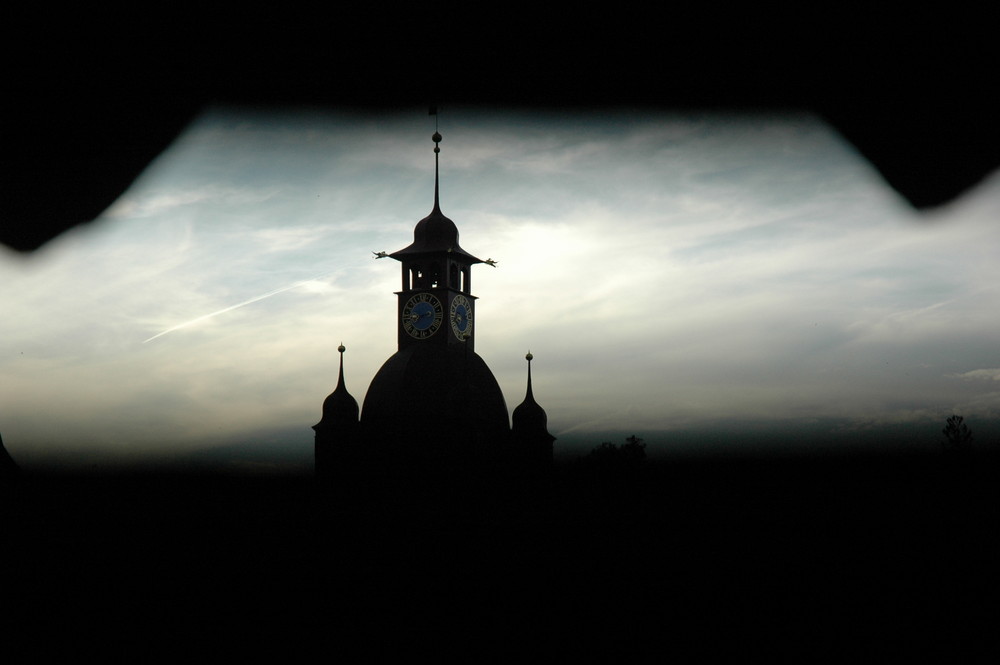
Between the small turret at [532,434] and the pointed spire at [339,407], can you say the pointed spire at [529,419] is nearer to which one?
the small turret at [532,434]

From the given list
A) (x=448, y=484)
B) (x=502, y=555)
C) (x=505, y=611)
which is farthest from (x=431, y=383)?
(x=505, y=611)

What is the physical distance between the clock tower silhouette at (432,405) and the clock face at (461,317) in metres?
0.04

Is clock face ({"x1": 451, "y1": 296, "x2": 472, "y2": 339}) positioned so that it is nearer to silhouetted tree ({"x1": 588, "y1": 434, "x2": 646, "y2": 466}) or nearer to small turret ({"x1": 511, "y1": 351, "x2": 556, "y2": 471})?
small turret ({"x1": 511, "y1": 351, "x2": 556, "y2": 471})

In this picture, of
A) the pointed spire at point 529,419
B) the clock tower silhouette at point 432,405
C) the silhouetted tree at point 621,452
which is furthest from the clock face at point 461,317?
the silhouetted tree at point 621,452

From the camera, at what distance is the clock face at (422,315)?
30312 millimetres

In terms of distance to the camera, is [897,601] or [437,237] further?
[437,237]

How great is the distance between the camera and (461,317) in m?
31.1

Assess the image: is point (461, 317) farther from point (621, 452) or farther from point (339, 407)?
point (621, 452)

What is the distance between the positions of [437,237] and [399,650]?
876 inches

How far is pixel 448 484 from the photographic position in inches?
1102

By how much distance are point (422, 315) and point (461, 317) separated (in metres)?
1.27

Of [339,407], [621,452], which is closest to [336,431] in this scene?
[339,407]

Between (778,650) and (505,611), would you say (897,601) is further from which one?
(505,611)

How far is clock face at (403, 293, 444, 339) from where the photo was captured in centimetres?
3031
